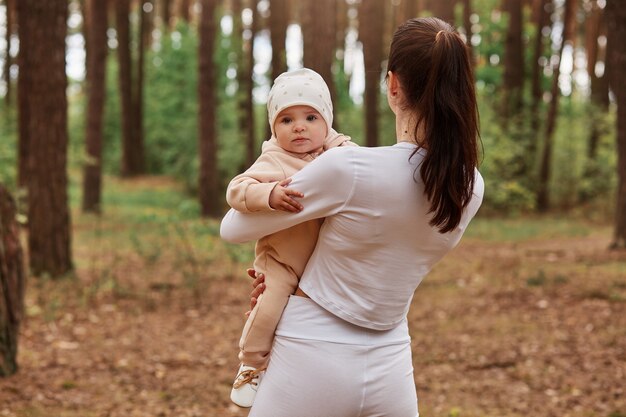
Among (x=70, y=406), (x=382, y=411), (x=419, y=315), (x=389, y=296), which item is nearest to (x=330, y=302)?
(x=389, y=296)

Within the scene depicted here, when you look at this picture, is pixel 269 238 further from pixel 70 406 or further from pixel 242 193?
pixel 70 406

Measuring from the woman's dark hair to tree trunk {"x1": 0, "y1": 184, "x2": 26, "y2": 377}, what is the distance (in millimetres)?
4608

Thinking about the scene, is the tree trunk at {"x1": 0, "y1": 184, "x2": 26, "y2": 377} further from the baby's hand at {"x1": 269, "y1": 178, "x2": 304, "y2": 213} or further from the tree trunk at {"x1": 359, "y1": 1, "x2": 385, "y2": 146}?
the tree trunk at {"x1": 359, "y1": 1, "x2": 385, "y2": 146}

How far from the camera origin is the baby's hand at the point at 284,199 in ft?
7.53

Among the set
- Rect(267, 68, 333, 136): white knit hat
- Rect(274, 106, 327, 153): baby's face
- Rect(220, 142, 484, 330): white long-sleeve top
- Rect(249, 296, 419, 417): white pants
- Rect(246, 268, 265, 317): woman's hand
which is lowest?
Rect(249, 296, 419, 417): white pants

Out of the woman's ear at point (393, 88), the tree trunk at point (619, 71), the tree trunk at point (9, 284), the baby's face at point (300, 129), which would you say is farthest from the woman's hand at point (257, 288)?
the tree trunk at point (619, 71)

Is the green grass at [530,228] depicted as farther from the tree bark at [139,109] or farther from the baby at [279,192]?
the baby at [279,192]

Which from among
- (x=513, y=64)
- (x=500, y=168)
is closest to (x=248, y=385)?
(x=500, y=168)

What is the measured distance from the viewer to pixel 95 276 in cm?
1094

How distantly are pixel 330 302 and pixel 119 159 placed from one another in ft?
111

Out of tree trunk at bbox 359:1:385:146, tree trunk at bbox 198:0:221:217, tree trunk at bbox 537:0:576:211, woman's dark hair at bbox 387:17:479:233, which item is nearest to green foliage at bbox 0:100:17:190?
tree trunk at bbox 198:0:221:217

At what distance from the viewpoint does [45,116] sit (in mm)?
10500

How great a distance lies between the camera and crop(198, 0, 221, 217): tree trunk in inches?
774

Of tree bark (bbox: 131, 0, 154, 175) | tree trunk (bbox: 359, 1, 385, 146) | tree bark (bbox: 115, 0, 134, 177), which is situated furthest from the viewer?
tree bark (bbox: 131, 0, 154, 175)
